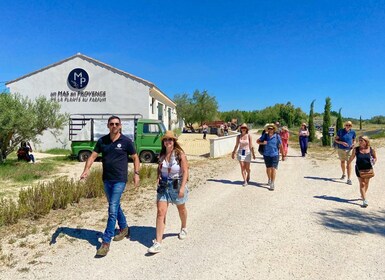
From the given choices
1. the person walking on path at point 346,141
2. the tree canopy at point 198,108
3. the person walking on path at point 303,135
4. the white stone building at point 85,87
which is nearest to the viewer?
the person walking on path at point 346,141

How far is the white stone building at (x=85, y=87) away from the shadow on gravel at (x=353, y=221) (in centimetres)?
1525

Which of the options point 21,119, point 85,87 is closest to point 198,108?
point 85,87

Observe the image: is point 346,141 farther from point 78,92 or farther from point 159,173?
point 78,92

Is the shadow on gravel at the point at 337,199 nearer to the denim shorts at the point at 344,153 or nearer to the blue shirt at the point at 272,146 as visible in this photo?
the blue shirt at the point at 272,146

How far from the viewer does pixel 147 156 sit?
13.4 metres

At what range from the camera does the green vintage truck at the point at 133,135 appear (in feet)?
43.7

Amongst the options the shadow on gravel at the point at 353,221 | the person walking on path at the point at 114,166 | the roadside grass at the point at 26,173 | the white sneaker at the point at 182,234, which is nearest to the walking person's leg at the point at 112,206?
the person walking on path at the point at 114,166

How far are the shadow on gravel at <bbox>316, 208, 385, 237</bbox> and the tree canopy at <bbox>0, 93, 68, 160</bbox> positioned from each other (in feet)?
35.9

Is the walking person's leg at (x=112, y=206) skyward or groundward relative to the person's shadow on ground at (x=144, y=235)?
skyward

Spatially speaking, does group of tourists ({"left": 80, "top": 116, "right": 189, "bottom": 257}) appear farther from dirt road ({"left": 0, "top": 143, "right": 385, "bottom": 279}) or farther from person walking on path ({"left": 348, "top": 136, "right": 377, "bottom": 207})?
person walking on path ({"left": 348, "top": 136, "right": 377, "bottom": 207})

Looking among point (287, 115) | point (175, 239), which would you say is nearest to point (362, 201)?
point (175, 239)

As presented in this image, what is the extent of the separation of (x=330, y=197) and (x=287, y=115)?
63.7 metres

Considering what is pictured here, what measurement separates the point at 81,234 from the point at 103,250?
982mm

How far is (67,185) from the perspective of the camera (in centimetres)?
675
